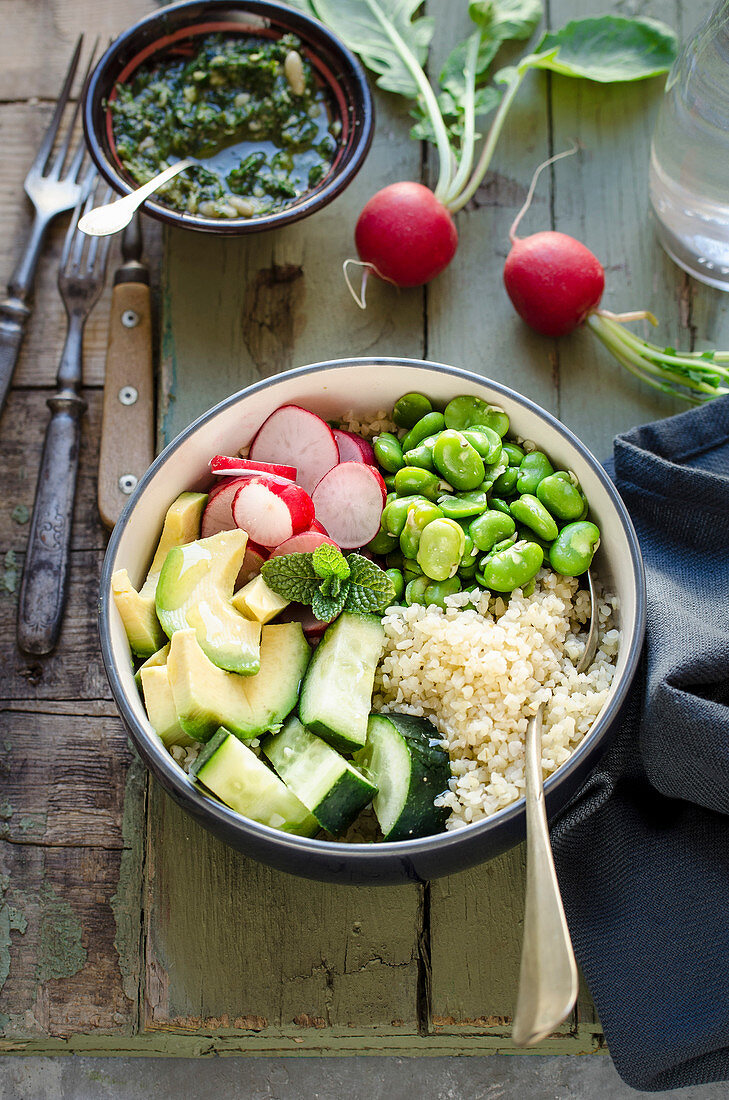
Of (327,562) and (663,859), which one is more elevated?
(327,562)

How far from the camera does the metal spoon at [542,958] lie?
90 cm

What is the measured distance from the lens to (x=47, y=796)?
152 centimetres

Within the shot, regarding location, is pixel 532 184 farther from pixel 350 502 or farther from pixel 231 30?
pixel 350 502

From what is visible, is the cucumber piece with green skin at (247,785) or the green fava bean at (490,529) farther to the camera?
the green fava bean at (490,529)

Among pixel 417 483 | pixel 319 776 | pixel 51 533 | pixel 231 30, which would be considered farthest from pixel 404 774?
pixel 231 30

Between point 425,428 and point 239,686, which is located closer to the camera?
point 239,686

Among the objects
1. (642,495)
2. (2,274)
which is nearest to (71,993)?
(642,495)

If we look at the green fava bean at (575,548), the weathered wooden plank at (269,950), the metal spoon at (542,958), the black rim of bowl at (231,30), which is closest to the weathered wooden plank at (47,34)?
the black rim of bowl at (231,30)

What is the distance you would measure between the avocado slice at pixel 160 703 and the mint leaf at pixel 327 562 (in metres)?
0.24

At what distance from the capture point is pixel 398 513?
1366 mm

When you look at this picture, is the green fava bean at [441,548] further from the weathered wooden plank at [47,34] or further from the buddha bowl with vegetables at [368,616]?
the weathered wooden plank at [47,34]

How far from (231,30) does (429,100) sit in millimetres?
394

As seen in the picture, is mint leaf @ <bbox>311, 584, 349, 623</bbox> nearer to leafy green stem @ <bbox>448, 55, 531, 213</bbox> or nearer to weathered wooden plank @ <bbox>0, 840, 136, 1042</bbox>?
weathered wooden plank @ <bbox>0, 840, 136, 1042</bbox>

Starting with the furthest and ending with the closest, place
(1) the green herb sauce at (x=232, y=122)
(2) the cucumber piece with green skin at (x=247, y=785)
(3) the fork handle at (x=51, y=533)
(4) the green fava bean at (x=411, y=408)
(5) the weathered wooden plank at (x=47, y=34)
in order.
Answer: (5) the weathered wooden plank at (x=47, y=34) < (1) the green herb sauce at (x=232, y=122) < (3) the fork handle at (x=51, y=533) < (4) the green fava bean at (x=411, y=408) < (2) the cucumber piece with green skin at (x=247, y=785)
